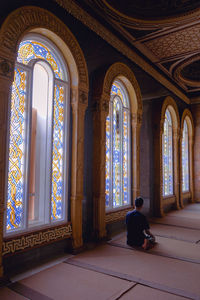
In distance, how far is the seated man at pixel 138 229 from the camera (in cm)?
446

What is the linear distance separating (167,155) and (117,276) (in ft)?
20.3

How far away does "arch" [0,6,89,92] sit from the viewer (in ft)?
11.3

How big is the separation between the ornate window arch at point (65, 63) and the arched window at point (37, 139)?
0.10 m

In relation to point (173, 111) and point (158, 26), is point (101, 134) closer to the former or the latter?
point (158, 26)

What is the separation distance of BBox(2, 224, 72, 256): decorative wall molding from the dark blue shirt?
3.45 ft

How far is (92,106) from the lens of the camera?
17.0 ft

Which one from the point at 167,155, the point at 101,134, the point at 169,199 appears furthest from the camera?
the point at 167,155

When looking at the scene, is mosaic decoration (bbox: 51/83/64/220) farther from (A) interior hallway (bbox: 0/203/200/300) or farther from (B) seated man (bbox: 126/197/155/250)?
(B) seated man (bbox: 126/197/155/250)

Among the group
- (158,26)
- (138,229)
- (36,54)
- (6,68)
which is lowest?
(138,229)

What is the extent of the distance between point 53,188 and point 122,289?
1.92 metres

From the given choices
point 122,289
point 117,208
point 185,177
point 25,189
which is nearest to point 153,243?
point 117,208

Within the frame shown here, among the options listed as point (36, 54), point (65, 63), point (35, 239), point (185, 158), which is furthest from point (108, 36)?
point (185, 158)

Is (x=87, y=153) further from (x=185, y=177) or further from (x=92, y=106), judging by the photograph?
(x=185, y=177)

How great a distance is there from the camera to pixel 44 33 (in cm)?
418
